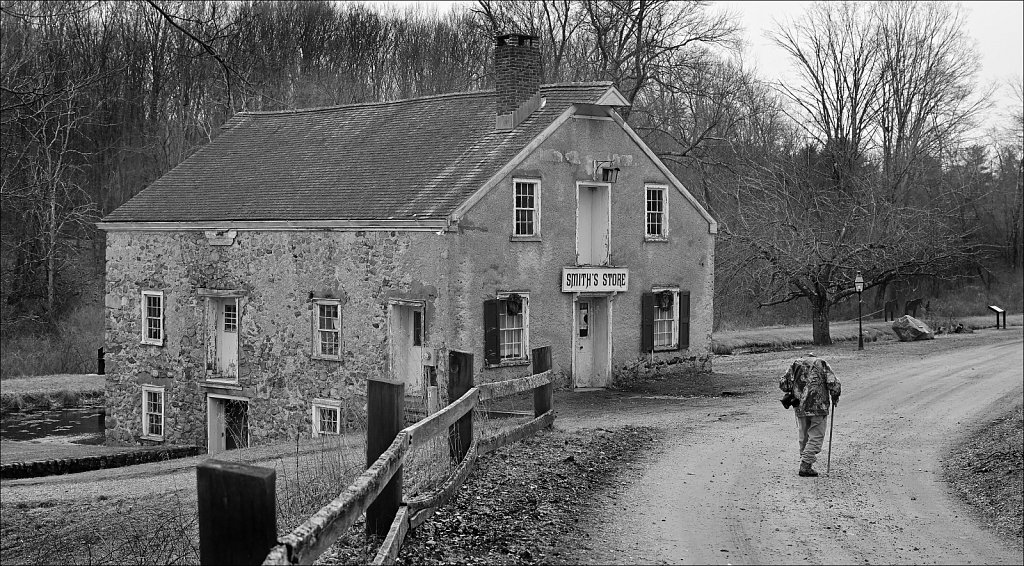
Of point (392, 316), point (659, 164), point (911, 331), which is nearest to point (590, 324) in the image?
point (659, 164)

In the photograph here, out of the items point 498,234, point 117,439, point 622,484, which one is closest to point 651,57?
point 498,234

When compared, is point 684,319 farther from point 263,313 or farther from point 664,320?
point 263,313

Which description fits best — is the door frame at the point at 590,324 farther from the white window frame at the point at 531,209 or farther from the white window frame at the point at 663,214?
the white window frame at the point at 663,214

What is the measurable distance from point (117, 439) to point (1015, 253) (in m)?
36.1

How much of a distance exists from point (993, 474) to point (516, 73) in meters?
14.5

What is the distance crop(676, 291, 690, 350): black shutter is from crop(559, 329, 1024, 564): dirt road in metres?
3.95

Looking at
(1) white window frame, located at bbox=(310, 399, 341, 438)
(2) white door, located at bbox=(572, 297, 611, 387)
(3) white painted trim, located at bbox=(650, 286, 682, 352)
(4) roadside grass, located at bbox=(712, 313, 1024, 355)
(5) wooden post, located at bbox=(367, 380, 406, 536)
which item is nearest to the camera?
(5) wooden post, located at bbox=(367, 380, 406, 536)

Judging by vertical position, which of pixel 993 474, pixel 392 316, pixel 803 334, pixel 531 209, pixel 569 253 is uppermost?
pixel 531 209

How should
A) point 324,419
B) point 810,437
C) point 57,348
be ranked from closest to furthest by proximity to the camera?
point 810,437 < point 324,419 < point 57,348

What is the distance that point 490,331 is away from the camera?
2122cm

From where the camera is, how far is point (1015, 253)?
44.2 metres

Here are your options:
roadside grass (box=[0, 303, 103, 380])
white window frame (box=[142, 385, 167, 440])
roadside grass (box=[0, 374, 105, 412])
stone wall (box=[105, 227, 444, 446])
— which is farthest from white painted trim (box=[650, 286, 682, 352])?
roadside grass (box=[0, 303, 103, 380])

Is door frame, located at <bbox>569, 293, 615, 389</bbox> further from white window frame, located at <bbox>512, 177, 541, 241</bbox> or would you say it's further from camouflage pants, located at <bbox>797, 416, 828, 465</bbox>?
camouflage pants, located at <bbox>797, 416, 828, 465</bbox>

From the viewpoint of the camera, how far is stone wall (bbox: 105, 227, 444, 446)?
70.8 feet
